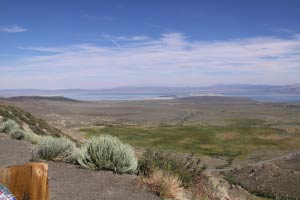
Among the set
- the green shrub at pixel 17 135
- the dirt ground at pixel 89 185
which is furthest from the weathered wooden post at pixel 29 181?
the green shrub at pixel 17 135

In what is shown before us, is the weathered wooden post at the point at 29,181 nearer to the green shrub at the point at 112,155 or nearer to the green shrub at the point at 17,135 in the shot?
the green shrub at the point at 112,155

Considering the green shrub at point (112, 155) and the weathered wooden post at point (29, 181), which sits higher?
the weathered wooden post at point (29, 181)

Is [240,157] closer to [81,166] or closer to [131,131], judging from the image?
[131,131]

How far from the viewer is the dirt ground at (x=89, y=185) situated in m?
8.19

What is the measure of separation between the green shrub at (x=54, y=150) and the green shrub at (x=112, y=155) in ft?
5.84

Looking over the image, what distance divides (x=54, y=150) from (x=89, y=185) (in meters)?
3.48

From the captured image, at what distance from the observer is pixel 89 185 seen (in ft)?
29.4

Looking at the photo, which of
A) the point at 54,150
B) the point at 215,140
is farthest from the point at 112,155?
the point at 215,140

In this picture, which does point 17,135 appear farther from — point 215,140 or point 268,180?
point 215,140

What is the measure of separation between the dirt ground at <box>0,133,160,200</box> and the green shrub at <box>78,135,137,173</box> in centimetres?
26

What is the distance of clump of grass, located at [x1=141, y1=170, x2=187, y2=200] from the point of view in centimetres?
845

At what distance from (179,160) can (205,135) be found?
54537 mm

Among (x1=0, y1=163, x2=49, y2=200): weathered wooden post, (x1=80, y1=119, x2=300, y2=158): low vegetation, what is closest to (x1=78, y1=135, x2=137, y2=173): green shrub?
(x1=0, y1=163, x2=49, y2=200): weathered wooden post

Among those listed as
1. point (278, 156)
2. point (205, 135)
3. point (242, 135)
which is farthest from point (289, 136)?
point (278, 156)
